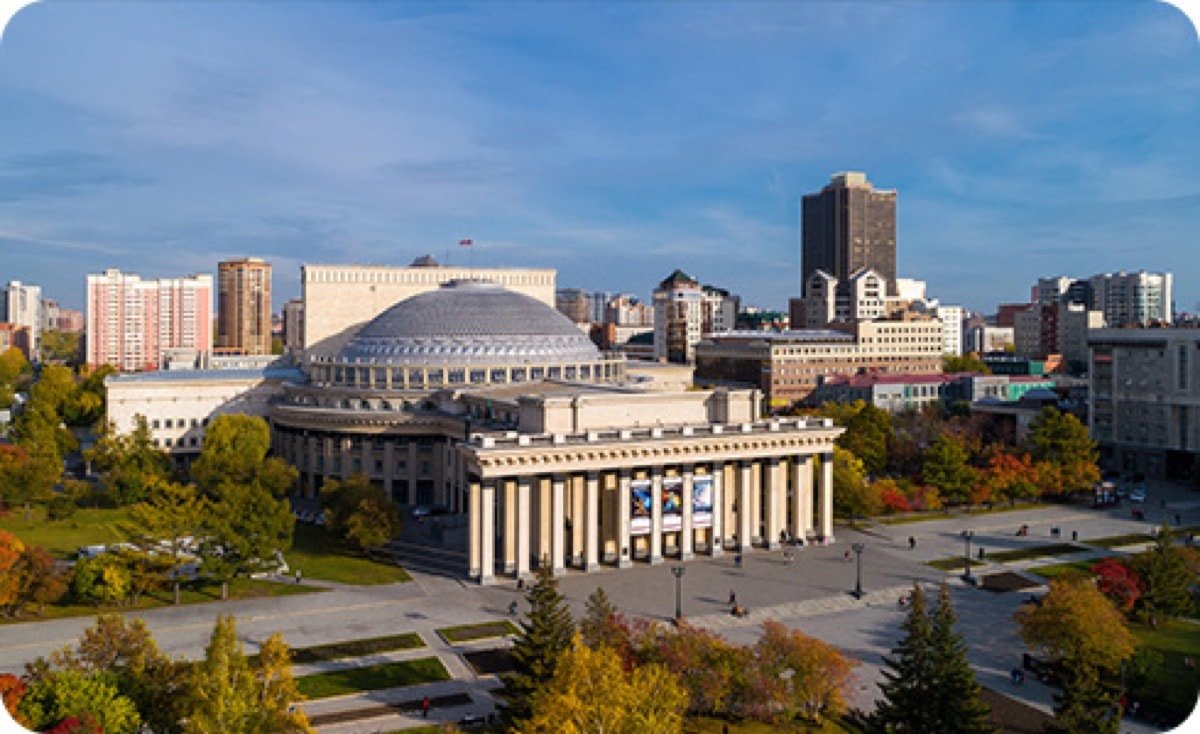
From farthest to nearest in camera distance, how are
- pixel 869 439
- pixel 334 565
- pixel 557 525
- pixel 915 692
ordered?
1. pixel 869 439
2. pixel 334 565
3. pixel 557 525
4. pixel 915 692

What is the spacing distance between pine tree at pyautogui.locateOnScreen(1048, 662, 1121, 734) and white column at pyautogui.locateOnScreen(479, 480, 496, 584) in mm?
24424

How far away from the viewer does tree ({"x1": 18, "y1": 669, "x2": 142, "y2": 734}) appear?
24.5m

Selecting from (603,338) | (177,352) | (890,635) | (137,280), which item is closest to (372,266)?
(177,352)

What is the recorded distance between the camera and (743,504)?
50125mm

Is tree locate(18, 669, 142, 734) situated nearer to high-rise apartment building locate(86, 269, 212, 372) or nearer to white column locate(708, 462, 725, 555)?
white column locate(708, 462, 725, 555)

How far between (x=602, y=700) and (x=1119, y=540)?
42.1 meters

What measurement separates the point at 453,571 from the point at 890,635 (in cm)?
2040

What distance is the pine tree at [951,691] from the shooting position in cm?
2597

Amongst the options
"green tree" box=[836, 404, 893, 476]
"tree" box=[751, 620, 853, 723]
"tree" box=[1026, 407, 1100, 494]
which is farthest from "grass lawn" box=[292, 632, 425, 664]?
"tree" box=[1026, 407, 1100, 494]

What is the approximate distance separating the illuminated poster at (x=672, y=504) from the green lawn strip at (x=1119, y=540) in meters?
23.3

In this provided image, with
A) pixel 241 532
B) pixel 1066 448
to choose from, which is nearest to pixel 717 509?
pixel 241 532

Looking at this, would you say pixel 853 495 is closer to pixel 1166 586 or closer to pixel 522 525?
pixel 1166 586

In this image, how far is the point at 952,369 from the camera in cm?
13062

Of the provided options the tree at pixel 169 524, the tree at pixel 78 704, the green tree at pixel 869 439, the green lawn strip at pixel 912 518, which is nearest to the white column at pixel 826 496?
the green lawn strip at pixel 912 518
